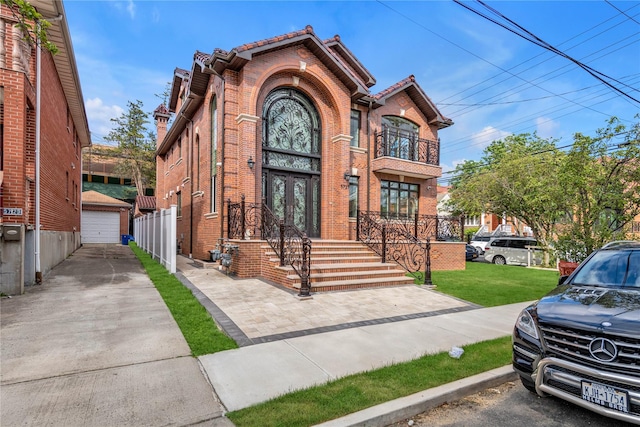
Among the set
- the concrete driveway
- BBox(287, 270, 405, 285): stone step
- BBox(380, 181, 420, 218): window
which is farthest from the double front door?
the concrete driveway

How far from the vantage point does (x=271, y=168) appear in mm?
11773

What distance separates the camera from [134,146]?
3294cm

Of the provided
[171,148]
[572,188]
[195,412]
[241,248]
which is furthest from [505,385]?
[171,148]

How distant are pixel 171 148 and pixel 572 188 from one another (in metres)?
19.9

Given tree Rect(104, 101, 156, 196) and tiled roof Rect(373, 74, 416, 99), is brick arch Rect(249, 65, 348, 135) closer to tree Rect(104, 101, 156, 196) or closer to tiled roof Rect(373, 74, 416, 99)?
tiled roof Rect(373, 74, 416, 99)

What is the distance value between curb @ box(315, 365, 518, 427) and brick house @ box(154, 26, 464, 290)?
6.58 meters

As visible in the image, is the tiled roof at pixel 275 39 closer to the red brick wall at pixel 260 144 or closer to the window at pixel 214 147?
the red brick wall at pixel 260 144

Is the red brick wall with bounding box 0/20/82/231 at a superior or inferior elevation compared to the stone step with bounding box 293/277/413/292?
superior

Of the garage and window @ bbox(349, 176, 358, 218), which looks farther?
the garage

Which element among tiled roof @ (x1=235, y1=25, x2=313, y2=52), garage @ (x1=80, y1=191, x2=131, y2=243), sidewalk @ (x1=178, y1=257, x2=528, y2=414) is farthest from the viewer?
garage @ (x1=80, y1=191, x2=131, y2=243)

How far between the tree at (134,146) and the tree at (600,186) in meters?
34.0

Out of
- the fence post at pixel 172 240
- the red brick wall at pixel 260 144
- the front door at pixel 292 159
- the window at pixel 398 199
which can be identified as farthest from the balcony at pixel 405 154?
the fence post at pixel 172 240

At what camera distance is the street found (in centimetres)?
311

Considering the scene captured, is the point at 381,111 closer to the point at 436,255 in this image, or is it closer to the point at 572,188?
the point at 436,255
